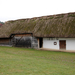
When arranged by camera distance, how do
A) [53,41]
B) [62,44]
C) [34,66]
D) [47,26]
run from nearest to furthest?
[34,66]
[62,44]
[53,41]
[47,26]

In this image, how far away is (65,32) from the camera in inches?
591

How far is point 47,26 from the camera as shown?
1727 centimetres

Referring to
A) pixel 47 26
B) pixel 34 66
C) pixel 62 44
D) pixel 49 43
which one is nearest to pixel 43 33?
pixel 47 26

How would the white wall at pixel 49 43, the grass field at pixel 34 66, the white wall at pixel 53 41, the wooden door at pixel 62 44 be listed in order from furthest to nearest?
the white wall at pixel 49 43 < the wooden door at pixel 62 44 < the white wall at pixel 53 41 < the grass field at pixel 34 66

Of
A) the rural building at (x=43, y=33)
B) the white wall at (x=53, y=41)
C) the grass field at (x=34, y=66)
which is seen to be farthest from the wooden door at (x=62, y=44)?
the grass field at (x=34, y=66)

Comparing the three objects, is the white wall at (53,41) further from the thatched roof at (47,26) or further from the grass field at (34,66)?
the grass field at (34,66)

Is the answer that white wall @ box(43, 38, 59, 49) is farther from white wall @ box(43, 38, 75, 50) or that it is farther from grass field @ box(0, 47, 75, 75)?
grass field @ box(0, 47, 75, 75)

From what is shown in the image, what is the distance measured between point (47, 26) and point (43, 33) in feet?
4.90

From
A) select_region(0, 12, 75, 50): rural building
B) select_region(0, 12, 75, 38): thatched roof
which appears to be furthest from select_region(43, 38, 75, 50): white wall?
select_region(0, 12, 75, 38): thatched roof

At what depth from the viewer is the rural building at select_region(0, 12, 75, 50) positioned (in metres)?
15.4

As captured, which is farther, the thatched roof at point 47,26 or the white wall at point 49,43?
the white wall at point 49,43

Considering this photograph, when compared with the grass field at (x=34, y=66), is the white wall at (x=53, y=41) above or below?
above

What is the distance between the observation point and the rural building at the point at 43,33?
15.4 meters

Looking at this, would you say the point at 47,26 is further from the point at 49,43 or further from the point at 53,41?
the point at 49,43
